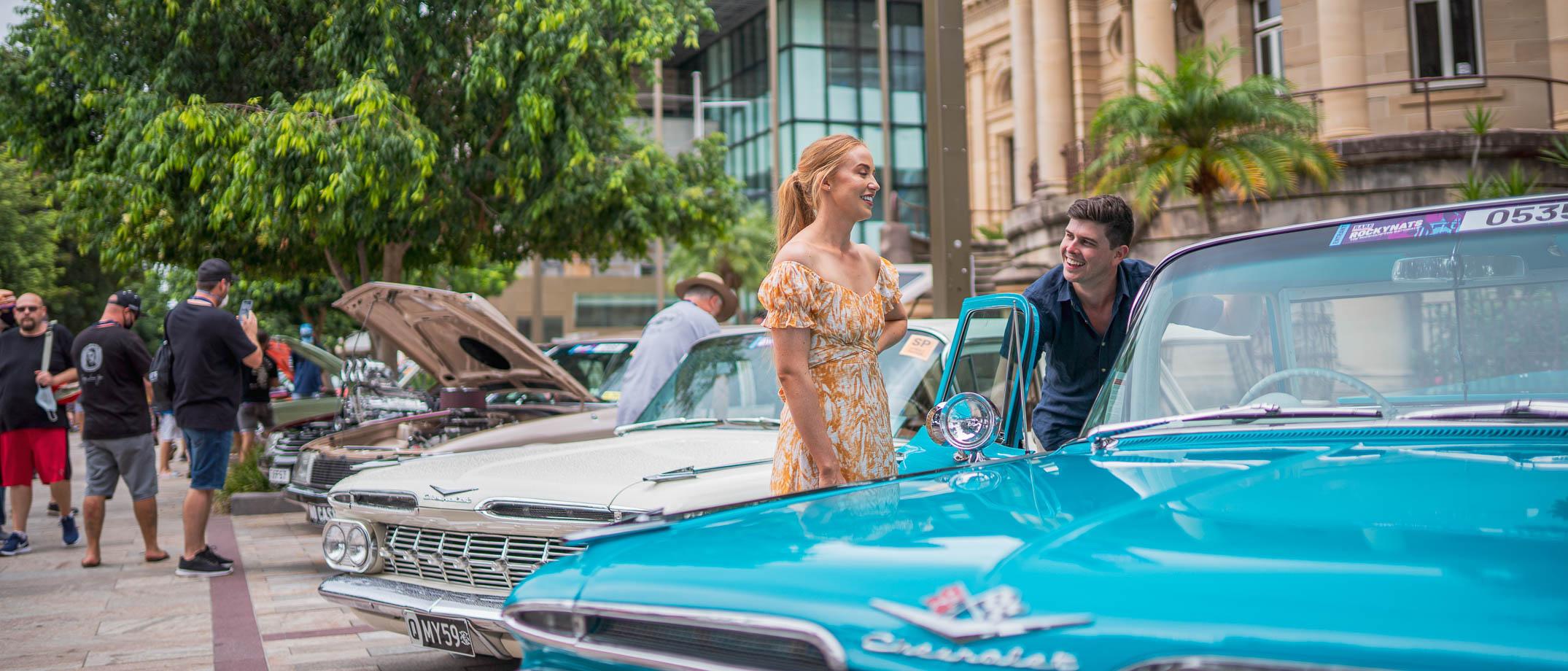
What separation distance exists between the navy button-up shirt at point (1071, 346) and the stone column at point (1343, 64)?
18008 millimetres

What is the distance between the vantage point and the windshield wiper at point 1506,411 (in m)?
2.42

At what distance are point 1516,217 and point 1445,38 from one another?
2046 cm

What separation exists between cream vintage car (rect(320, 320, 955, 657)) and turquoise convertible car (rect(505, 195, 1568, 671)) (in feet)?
4.14

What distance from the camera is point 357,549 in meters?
4.96

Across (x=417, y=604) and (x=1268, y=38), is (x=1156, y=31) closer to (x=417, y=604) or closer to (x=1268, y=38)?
(x=1268, y=38)

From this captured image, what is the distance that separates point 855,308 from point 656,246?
50.0 m

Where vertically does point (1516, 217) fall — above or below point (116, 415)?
above

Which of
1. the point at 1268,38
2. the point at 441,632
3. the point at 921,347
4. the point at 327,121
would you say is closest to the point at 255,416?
the point at 327,121

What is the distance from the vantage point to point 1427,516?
6.01 ft

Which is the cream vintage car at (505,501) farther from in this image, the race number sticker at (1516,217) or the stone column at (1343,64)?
the stone column at (1343,64)

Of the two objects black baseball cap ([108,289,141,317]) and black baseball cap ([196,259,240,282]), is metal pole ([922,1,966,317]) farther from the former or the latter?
black baseball cap ([108,289,141,317])

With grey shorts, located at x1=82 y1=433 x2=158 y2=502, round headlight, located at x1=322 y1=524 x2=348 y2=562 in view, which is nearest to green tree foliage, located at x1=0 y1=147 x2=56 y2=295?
grey shorts, located at x1=82 y1=433 x2=158 y2=502

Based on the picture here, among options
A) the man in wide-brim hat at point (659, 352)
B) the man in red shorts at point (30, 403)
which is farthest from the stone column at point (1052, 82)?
the man in red shorts at point (30, 403)

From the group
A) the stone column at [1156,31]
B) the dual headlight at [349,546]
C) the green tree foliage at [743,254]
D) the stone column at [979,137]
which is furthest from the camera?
the green tree foliage at [743,254]
